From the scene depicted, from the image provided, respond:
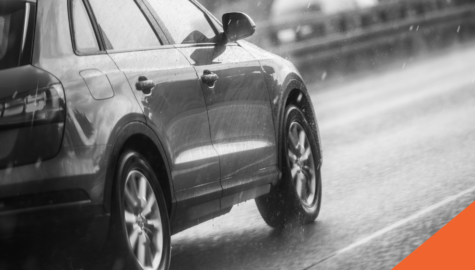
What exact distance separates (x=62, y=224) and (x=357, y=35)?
17232mm

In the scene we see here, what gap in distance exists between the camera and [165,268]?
209 inches

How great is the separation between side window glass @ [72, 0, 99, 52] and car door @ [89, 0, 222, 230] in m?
0.13

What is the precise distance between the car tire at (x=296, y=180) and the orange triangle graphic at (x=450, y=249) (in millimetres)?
1125

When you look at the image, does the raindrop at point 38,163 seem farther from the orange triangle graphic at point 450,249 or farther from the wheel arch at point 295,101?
the wheel arch at point 295,101

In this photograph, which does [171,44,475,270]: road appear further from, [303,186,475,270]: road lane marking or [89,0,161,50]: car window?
[89,0,161,50]: car window

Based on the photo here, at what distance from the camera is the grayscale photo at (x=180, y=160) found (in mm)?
4441

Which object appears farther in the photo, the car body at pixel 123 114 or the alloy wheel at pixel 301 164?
the alloy wheel at pixel 301 164

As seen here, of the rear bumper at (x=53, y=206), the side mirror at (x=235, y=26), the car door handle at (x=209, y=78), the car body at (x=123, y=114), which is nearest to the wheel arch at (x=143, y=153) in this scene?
the car body at (x=123, y=114)

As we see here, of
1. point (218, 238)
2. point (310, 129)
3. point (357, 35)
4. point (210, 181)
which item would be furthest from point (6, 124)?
point (357, 35)

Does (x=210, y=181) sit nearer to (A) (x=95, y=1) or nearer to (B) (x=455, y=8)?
(A) (x=95, y=1)

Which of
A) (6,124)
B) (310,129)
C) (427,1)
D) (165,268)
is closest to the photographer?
(6,124)

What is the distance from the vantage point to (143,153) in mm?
5312

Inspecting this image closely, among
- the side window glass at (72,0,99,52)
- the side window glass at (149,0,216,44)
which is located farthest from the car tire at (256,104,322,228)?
the side window glass at (72,0,99,52)

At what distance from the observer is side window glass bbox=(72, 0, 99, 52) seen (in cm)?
501
